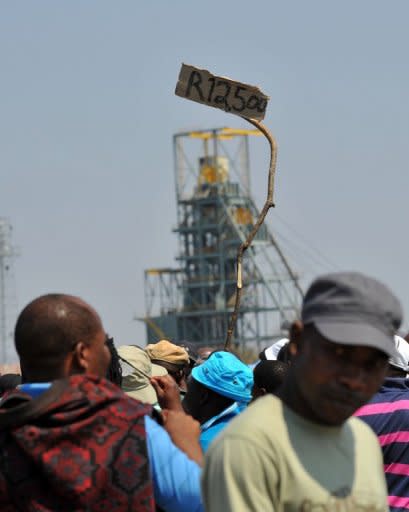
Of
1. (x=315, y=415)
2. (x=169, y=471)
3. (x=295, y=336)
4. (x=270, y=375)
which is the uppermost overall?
(x=295, y=336)

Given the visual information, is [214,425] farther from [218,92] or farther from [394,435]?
[218,92]

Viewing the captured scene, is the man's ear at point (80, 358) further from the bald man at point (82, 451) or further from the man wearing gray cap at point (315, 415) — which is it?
the man wearing gray cap at point (315, 415)

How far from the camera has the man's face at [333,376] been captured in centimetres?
330

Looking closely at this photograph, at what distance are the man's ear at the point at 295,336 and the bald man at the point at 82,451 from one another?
75 centimetres

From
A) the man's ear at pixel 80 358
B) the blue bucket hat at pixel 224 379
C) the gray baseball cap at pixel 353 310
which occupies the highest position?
the gray baseball cap at pixel 353 310

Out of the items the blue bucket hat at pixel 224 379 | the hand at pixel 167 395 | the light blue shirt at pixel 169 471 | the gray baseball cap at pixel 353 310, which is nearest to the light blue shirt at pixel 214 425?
the blue bucket hat at pixel 224 379

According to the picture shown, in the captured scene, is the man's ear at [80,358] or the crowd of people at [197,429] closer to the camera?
the crowd of people at [197,429]

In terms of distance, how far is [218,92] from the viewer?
7223 mm

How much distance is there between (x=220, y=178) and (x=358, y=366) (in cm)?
8877

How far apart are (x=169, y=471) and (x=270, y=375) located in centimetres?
260

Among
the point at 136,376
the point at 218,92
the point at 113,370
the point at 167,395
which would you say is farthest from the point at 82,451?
the point at 218,92

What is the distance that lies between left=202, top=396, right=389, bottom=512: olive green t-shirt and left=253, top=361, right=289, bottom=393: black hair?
311cm

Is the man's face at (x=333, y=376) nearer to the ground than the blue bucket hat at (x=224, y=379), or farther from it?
farther from it

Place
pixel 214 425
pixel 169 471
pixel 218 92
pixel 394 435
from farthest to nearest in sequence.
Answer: pixel 218 92 < pixel 394 435 < pixel 214 425 < pixel 169 471
